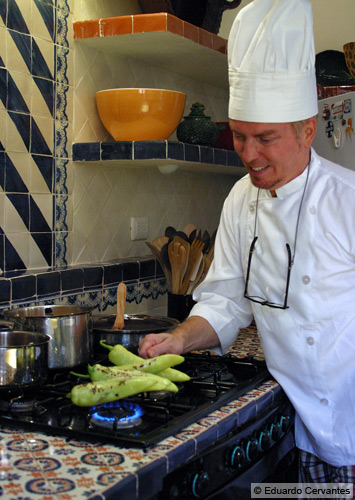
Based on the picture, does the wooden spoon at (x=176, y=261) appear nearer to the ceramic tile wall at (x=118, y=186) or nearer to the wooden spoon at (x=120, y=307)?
the ceramic tile wall at (x=118, y=186)

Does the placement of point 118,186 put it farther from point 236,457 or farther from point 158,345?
point 236,457

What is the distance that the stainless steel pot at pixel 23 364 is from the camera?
1351mm

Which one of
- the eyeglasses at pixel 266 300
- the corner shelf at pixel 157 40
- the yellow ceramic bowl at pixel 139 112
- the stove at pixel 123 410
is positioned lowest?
the stove at pixel 123 410

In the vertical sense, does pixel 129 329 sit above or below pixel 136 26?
below

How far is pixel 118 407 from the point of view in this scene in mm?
1348

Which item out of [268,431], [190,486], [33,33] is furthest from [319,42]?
[190,486]

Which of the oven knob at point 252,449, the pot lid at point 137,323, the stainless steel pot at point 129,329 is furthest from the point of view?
the pot lid at point 137,323

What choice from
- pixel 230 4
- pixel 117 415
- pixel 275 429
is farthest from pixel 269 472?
pixel 230 4

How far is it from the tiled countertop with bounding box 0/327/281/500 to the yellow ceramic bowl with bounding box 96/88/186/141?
3.54ft

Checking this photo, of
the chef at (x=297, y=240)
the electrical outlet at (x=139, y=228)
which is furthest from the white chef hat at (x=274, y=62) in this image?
the electrical outlet at (x=139, y=228)

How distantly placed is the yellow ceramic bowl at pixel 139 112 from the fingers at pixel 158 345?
74cm

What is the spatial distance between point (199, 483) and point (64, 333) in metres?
0.52

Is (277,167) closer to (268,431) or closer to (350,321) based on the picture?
(350,321)

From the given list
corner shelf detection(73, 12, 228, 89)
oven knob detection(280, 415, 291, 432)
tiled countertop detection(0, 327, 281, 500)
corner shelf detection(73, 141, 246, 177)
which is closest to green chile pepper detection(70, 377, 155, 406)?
tiled countertop detection(0, 327, 281, 500)
